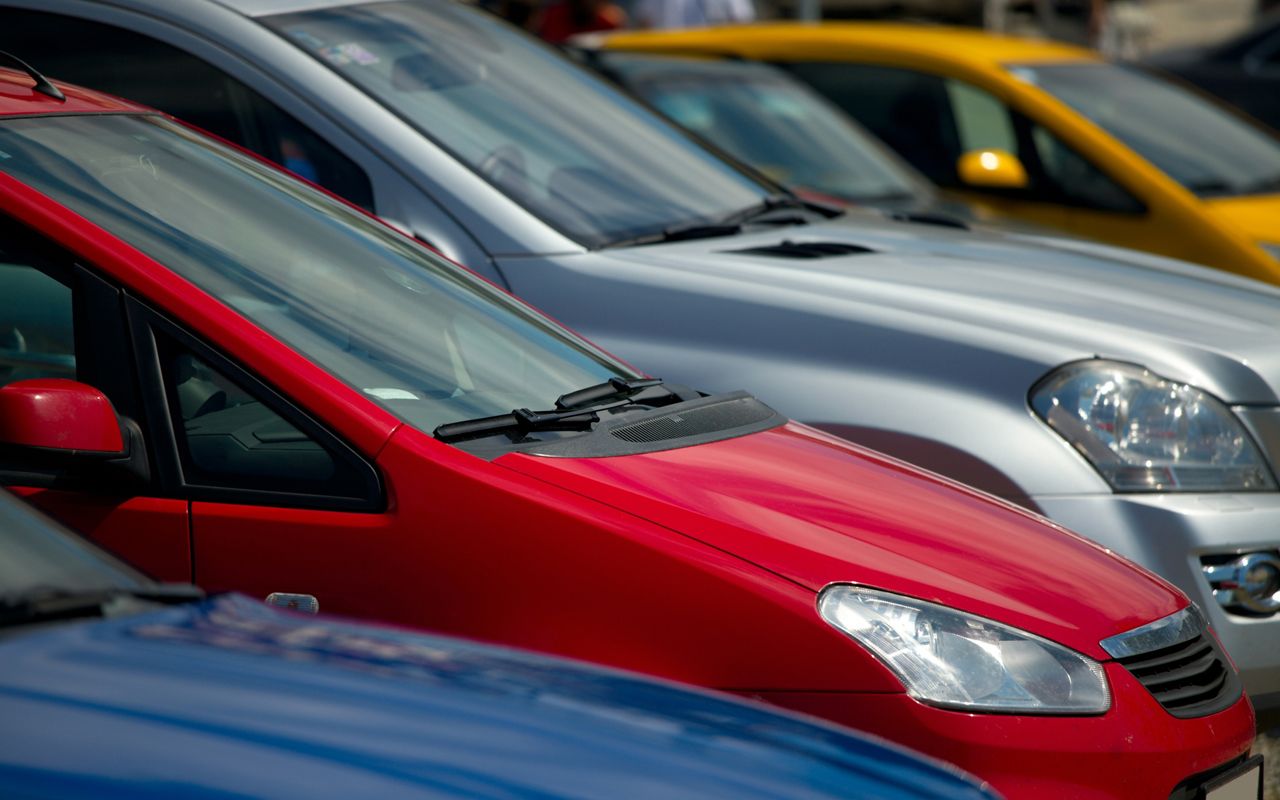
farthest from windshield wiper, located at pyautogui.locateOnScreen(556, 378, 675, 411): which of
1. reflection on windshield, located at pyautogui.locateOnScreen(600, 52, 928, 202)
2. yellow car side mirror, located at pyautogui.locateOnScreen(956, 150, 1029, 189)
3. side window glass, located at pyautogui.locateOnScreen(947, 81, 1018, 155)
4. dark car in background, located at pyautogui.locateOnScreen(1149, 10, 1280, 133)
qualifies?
dark car in background, located at pyautogui.locateOnScreen(1149, 10, 1280, 133)

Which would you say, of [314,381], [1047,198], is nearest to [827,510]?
[314,381]

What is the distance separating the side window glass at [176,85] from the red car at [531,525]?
1.11m

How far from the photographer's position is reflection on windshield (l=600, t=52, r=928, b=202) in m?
6.85

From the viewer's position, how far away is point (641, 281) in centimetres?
403

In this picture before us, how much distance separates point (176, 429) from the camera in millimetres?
2711

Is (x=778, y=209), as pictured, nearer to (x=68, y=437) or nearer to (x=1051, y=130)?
(x=68, y=437)

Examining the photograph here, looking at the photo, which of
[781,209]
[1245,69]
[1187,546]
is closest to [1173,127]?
[781,209]

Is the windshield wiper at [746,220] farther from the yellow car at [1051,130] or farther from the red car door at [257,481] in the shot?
the yellow car at [1051,130]

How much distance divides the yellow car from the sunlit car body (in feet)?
16.8

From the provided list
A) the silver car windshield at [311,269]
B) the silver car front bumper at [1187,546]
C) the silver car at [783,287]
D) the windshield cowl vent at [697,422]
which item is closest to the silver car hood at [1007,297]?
the silver car at [783,287]

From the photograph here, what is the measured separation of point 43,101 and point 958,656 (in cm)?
196

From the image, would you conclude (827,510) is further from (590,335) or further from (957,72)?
(957,72)

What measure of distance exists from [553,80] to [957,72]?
3283 mm

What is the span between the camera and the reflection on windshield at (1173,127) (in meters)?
7.50
